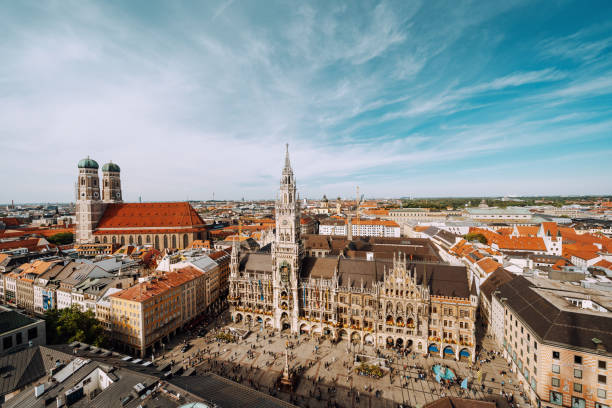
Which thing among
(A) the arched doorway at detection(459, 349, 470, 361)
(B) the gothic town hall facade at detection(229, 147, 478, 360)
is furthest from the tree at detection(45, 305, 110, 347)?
(A) the arched doorway at detection(459, 349, 470, 361)

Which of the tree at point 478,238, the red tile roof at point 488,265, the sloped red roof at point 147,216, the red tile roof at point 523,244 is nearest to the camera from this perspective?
the red tile roof at point 488,265

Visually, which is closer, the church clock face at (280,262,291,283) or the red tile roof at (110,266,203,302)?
the red tile roof at (110,266,203,302)

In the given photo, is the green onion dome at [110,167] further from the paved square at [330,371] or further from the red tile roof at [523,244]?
the red tile roof at [523,244]

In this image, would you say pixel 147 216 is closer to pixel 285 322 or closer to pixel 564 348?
pixel 285 322

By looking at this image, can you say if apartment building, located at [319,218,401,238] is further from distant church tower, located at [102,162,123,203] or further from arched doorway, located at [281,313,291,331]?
distant church tower, located at [102,162,123,203]

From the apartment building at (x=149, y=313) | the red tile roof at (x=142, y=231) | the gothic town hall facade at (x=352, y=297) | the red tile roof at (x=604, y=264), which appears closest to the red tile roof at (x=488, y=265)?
the gothic town hall facade at (x=352, y=297)

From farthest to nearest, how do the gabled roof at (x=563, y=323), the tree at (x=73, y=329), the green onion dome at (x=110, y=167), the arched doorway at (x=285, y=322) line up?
the green onion dome at (x=110, y=167), the arched doorway at (x=285, y=322), the tree at (x=73, y=329), the gabled roof at (x=563, y=323)

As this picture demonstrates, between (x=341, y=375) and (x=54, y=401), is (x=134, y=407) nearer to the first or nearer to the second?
(x=54, y=401)

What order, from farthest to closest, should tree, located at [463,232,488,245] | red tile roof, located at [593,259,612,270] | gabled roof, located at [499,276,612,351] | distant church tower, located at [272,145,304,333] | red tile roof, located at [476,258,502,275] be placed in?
tree, located at [463,232,488,245], red tile roof, located at [476,258,502,275], red tile roof, located at [593,259,612,270], distant church tower, located at [272,145,304,333], gabled roof, located at [499,276,612,351]

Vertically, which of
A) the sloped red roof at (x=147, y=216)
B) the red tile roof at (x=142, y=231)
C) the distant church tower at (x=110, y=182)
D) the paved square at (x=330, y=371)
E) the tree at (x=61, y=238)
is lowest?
the paved square at (x=330, y=371)
